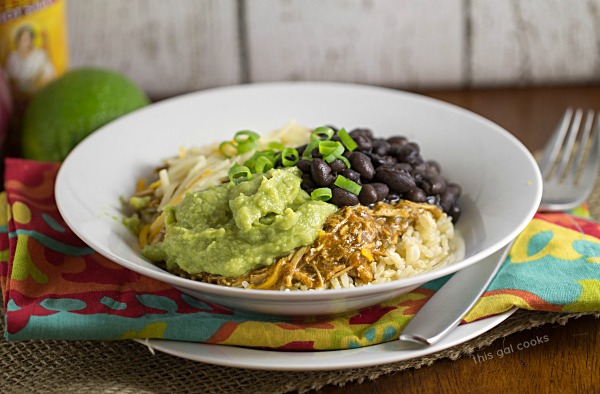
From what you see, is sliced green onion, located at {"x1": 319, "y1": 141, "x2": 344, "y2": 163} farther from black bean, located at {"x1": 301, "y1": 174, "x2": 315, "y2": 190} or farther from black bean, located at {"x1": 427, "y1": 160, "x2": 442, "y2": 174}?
black bean, located at {"x1": 427, "y1": 160, "x2": 442, "y2": 174}

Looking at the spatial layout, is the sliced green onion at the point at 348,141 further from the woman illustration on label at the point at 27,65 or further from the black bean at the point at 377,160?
the woman illustration on label at the point at 27,65

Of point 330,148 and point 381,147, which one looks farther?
point 381,147

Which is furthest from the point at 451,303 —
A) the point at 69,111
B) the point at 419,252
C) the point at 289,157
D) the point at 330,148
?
the point at 69,111

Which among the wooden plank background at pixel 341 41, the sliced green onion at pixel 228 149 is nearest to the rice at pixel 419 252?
the sliced green onion at pixel 228 149

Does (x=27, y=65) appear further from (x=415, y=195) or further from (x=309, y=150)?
(x=415, y=195)

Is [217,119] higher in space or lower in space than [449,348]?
higher

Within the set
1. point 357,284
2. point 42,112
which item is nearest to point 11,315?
point 357,284

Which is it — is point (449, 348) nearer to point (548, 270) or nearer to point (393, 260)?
point (393, 260)
